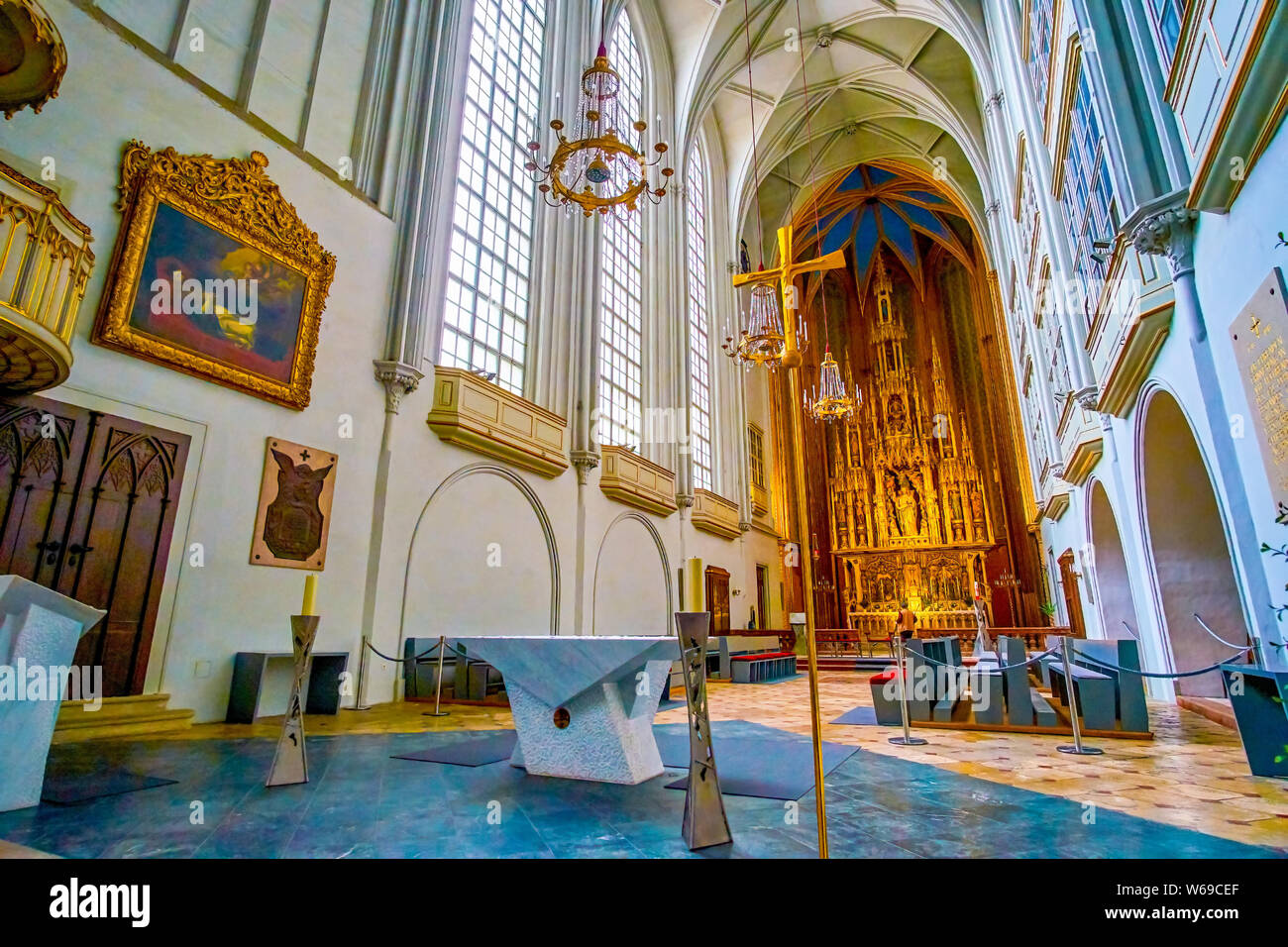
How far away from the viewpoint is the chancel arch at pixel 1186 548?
6.19 m

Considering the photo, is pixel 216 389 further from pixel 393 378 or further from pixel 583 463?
pixel 583 463

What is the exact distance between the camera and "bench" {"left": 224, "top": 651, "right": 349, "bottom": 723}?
5.83 meters

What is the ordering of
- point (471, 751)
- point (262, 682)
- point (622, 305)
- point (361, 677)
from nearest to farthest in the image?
point (471, 751) < point (262, 682) < point (361, 677) < point (622, 305)

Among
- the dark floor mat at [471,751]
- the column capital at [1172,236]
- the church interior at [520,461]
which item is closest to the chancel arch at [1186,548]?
the church interior at [520,461]

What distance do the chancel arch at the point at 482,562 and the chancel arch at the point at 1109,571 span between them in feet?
29.5

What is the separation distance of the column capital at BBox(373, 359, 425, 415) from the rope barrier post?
2966mm

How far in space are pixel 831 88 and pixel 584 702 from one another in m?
20.7

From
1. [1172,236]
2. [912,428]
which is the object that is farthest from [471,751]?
[912,428]

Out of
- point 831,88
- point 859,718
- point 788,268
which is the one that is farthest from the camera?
point 831,88

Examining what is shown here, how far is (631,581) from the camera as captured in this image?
12.7 meters

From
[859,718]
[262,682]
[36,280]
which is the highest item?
[36,280]

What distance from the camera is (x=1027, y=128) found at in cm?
945

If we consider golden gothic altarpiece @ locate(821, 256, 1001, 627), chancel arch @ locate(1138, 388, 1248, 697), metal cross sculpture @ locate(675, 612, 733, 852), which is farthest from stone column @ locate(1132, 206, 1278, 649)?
golden gothic altarpiece @ locate(821, 256, 1001, 627)

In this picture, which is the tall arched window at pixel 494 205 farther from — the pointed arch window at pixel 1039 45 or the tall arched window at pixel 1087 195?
the tall arched window at pixel 1087 195
